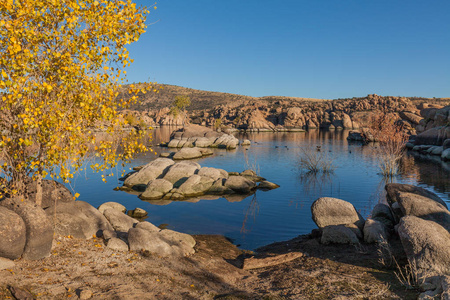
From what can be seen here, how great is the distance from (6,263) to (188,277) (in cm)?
391

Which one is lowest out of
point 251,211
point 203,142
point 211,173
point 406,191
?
point 251,211

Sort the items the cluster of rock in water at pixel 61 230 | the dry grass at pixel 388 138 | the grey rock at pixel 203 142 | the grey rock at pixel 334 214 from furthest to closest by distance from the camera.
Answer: the grey rock at pixel 203 142 → the dry grass at pixel 388 138 → the grey rock at pixel 334 214 → the cluster of rock in water at pixel 61 230

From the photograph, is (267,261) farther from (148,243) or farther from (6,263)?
(6,263)

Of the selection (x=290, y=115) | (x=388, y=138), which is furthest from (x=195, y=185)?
(x=290, y=115)

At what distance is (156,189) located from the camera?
19641mm

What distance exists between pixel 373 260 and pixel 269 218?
6.97 m

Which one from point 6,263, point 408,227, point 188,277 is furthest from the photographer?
point 408,227

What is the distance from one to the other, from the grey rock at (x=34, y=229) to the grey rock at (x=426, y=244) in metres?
8.51

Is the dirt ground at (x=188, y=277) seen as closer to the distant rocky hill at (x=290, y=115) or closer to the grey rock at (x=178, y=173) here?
the grey rock at (x=178, y=173)

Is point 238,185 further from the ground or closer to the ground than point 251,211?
further from the ground

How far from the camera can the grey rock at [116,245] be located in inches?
349

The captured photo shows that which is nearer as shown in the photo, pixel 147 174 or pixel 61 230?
pixel 61 230

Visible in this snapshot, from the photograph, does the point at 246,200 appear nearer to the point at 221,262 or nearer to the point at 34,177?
the point at 221,262

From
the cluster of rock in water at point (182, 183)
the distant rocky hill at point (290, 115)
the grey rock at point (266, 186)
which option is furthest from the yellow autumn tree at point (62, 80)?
the distant rocky hill at point (290, 115)
